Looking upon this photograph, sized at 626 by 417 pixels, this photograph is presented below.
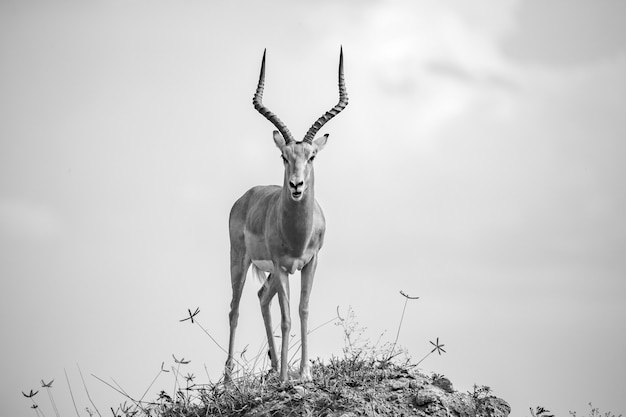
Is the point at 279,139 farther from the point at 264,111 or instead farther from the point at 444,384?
the point at 444,384

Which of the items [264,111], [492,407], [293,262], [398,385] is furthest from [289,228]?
[492,407]

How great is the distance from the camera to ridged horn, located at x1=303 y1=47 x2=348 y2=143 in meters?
12.4

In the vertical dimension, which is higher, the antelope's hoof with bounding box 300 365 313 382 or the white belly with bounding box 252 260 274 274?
the white belly with bounding box 252 260 274 274

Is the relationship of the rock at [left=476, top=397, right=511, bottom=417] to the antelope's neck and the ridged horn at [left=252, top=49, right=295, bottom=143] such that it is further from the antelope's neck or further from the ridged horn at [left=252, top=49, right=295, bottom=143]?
the ridged horn at [left=252, top=49, right=295, bottom=143]

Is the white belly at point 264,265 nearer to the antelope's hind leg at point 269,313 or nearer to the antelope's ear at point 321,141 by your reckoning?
the antelope's hind leg at point 269,313

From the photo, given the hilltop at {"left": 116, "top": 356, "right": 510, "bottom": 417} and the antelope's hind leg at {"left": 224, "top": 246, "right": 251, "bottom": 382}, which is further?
the antelope's hind leg at {"left": 224, "top": 246, "right": 251, "bottom": 382}

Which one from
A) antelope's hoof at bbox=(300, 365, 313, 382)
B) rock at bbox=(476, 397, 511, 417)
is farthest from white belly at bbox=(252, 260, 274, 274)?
rock at bbox=(476, 397, 511, 417)

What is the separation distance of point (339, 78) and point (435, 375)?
4.65 m

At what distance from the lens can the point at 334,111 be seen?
1273 cm

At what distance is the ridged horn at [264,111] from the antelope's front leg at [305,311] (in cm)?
185

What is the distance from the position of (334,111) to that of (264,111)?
1030 mm

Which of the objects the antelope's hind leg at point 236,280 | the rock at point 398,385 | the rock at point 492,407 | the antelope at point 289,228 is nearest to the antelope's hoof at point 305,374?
the antelope at point 289,228

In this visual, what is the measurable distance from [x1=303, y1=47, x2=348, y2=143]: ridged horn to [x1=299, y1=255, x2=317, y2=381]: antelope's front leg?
1.80m

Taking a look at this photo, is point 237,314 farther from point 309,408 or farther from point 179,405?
point 309,408
